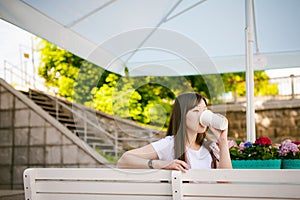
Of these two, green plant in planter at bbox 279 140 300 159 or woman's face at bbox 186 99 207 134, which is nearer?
woman's face at bbox 186 99 207 134

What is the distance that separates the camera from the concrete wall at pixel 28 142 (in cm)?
550

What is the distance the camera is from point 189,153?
1.78 meters

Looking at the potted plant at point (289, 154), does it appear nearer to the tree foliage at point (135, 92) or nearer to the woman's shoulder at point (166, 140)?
the tree foliage at point (135, 92)

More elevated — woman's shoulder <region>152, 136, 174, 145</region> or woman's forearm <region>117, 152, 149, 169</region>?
woman's shoulder <region>152, 136, 174, 145</region>

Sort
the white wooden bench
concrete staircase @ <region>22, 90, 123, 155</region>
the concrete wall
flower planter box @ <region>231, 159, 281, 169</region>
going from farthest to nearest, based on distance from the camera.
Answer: concrete staircase @ <region>22, 90, 123, 155</region>
the concrete wall
flower planter box @ <region>231, 159, 281, 169</region>
the white wooden bench

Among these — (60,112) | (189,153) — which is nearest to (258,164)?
(189,153)

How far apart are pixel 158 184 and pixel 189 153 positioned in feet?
1.00

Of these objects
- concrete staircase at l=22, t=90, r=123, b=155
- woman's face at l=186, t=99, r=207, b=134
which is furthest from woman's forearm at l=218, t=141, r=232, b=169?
concrete staircase at l=22, t=90, r=123, b=155

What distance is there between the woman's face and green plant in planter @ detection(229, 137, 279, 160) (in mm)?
307

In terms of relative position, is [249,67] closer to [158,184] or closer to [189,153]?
[189,153]

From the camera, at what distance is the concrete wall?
5.50 m

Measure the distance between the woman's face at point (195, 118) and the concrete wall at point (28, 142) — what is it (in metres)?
4.01

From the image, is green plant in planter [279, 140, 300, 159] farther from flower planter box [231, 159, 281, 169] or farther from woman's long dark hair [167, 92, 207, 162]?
woman's long dark hair [167, 92, 207, 162]

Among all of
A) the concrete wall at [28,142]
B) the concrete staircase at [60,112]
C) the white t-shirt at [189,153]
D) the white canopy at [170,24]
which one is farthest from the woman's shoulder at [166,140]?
the concrete staircase at [60,112]
